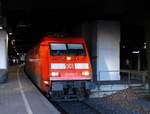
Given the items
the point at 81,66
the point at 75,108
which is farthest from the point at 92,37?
the point at 75,108

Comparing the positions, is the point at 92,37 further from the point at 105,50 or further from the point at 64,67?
the point at 64,67

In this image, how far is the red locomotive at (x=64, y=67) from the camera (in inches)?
823

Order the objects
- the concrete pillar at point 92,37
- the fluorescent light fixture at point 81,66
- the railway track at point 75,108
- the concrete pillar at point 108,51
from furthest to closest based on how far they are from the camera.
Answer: the concrete pillar at point 92,37 → the concrete pillar at point 108,51 → the fluorescent light fixture at point 81,66 → the railway track at point 75,108

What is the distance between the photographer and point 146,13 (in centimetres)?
2420

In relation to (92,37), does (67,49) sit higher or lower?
lower

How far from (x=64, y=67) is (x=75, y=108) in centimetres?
293

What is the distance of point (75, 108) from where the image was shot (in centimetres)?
1902

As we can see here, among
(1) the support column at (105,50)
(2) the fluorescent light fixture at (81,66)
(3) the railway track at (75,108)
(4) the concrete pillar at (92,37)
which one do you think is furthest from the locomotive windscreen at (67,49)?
(4) the concrete pillar at (92,37)

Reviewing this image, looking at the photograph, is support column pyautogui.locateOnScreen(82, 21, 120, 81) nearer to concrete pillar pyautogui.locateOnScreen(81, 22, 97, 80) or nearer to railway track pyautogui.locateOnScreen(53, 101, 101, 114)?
concrete pillar pyautogui.locateOnScreen(81, 22, 97, 80)

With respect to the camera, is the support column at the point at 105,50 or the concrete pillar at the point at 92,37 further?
the concrete pillar at the point at 92,37

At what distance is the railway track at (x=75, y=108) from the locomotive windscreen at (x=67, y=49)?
8.49ft

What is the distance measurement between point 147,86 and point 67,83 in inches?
268

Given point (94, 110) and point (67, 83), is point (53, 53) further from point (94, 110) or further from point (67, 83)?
point (94, 110)

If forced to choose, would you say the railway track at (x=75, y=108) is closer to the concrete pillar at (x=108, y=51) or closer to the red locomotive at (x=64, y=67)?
the red locomotive at (x=64, y=67)
